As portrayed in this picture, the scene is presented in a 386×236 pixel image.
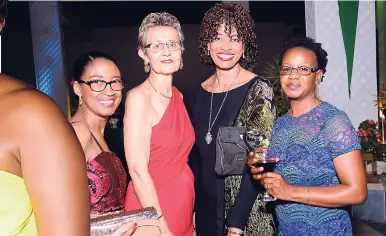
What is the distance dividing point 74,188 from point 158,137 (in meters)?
1.60

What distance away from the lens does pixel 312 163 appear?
6.59 feet

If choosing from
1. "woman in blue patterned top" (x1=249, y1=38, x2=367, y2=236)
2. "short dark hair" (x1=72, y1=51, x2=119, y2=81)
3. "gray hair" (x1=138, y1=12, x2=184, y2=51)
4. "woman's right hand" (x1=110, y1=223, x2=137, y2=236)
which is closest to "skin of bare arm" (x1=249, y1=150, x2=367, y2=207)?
"woman in blue patterned top" (x1=249, y1=38, x2=367, y2=236)

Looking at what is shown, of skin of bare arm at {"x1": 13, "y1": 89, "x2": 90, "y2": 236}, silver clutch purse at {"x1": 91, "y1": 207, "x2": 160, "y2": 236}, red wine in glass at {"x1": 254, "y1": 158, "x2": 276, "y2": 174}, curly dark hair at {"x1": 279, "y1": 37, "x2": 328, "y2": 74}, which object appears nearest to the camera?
skin of bare arm at {"x1": 13, "y1": 89, "x2": 90, "y2": 236}

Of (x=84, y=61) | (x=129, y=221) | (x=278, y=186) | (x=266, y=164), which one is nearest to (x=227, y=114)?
(x=266, y=164)

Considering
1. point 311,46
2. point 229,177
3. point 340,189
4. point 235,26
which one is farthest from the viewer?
point 235,26

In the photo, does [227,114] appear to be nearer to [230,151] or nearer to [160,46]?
[230,151]

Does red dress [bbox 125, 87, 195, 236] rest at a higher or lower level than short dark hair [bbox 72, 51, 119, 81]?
lower

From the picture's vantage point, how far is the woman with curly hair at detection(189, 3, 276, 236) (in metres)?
2.43

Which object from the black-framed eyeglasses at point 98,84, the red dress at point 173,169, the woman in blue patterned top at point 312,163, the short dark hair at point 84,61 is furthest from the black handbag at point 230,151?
the short dark hair at point 84,61

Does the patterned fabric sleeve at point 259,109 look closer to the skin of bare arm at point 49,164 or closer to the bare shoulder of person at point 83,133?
the bare shoulder of person at point 83,133

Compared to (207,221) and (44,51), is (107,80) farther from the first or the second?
(44,51)

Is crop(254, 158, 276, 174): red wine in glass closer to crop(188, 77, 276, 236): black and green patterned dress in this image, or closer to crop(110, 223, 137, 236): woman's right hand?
crop(188, 77, 276, 236): black and green patterned dress

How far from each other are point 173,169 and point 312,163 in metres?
0.78

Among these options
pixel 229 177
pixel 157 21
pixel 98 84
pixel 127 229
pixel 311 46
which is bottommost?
pixel 127 229
